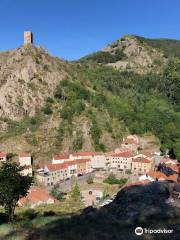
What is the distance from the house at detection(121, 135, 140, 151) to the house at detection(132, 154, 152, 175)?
1600 centimetres

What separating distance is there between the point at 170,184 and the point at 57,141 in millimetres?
85198

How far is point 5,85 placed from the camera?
135625 millimetres

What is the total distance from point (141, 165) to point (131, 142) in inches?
824

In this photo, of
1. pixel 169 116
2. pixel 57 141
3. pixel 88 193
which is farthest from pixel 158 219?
pixel 169 116

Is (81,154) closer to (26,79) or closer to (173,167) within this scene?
(173,167)

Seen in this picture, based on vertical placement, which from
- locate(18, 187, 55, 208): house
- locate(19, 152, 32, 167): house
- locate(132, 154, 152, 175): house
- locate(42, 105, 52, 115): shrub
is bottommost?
locate(18, 187, 55, 208): house

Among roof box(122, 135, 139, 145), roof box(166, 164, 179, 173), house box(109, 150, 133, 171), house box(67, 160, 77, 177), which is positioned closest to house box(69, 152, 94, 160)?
house box(67, 160, 77, 177)

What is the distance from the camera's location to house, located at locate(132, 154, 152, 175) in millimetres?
106994

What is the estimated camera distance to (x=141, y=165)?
10769cm

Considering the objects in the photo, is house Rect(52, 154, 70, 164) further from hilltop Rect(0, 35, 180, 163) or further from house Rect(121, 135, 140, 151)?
house Rect(121, 135, 140, 151)

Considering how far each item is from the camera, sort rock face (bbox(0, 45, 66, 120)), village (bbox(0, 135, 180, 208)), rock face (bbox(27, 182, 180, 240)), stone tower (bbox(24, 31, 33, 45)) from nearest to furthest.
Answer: rock face (bbox(27, 182, 180, 240)) < village (bbox(0, 135, 180, 208)) < rock face (bbox(0, 45, 66, 120)) < stone tower (bbox(24, 31, 33, 45))

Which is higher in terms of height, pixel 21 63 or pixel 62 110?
pixel 21 63

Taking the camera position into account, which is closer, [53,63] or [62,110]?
[62,110]

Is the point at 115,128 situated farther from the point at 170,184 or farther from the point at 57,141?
the point at 170,184
